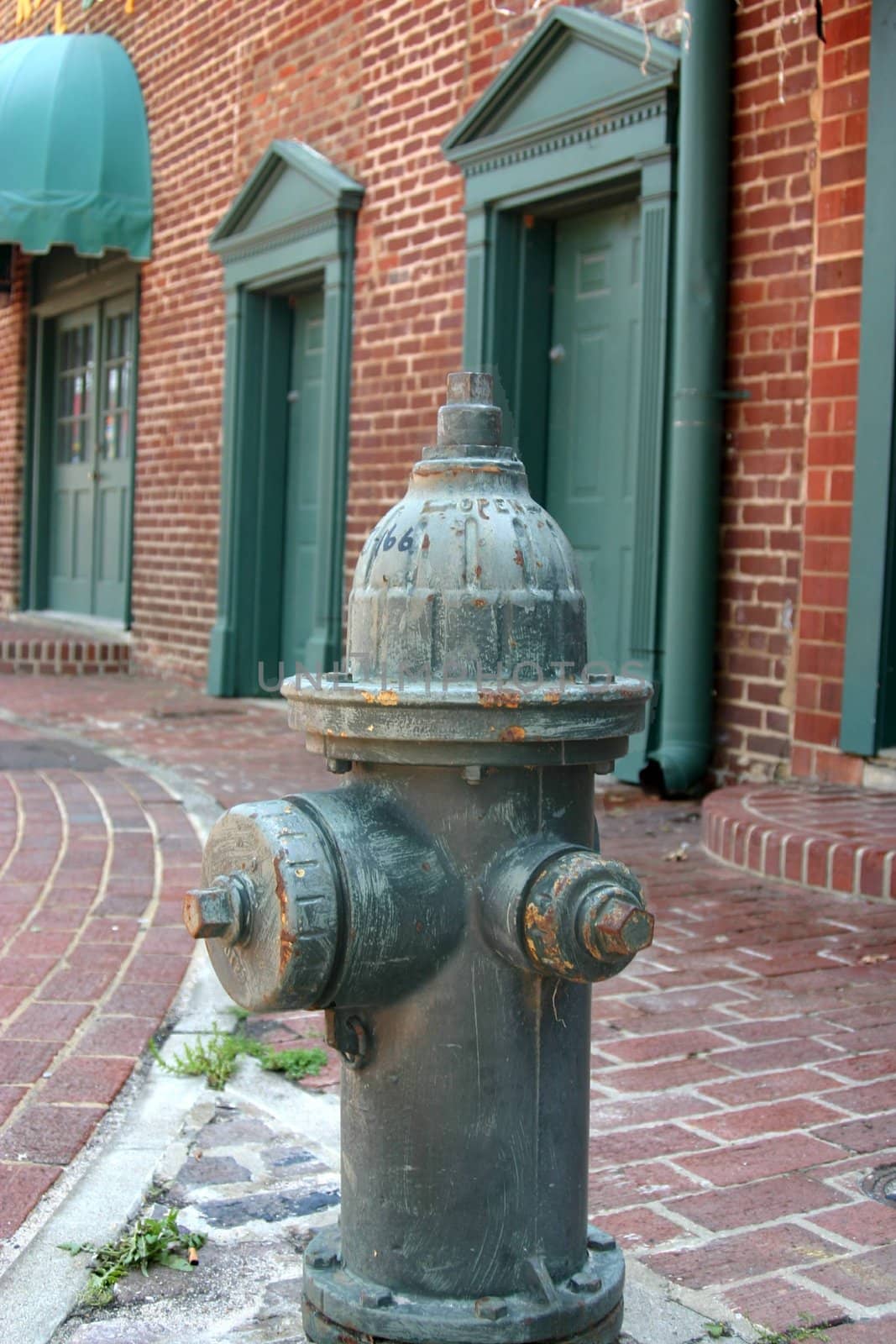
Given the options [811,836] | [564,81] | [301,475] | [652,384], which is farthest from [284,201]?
[811,836]

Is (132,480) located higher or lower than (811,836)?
higher

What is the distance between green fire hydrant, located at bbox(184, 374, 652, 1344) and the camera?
199 centimetres

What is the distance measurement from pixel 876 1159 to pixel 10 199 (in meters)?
10.5

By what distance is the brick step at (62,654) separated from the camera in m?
11.3

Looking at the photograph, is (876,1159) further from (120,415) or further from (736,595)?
(120,415)

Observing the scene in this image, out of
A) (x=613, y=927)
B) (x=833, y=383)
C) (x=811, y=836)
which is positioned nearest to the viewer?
(x=613, y=927)

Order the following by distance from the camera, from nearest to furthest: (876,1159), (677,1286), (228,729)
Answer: (677,1286), (876,1159), (228,729)

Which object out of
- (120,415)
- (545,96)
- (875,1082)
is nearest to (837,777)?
(875,1082)

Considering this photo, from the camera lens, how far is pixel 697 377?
602 centimetres

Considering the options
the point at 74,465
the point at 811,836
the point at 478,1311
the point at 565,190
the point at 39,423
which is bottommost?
the point at 478,1311

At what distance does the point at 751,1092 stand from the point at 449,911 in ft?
4.62

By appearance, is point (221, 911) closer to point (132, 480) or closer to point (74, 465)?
point (132, 480)

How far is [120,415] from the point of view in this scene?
12211mm

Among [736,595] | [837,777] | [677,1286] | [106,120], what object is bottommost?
[677,1286]
